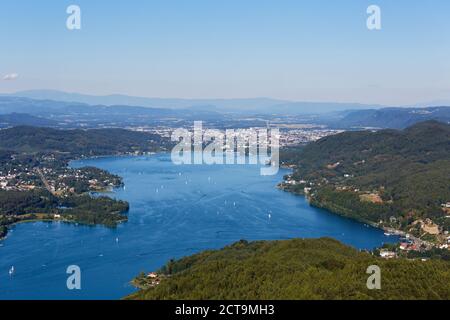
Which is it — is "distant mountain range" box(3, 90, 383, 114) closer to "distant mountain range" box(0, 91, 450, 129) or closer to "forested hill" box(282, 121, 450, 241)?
"distant mountain range" box(0, 91, 450, 129)

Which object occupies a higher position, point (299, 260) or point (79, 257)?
point (299, 260)

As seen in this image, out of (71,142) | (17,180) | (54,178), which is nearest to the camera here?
(17,180)

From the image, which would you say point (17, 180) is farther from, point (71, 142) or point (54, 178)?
point (71, 142)

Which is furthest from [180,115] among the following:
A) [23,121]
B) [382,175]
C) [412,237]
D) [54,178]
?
[412,237]

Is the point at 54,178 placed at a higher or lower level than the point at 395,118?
lower

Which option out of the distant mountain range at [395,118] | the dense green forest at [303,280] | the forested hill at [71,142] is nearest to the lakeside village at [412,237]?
the dense green forest at [303,280]

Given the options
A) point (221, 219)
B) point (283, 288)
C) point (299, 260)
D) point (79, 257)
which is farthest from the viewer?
point (221, 219)
